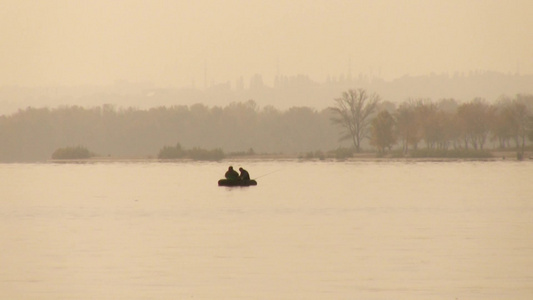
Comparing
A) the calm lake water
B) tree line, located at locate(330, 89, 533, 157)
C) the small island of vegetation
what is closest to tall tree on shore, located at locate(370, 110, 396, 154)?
tree line, located at locate(330, 89, 533, 157)

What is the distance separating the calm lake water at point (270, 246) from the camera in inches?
902

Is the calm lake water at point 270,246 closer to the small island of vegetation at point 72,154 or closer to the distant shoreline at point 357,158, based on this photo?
the distant shoreline at point 357,158

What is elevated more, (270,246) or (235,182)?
(235,182)

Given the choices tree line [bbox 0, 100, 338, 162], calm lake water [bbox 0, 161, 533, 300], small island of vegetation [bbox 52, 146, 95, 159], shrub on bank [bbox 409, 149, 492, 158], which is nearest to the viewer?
calm lake water [bbox 0, 161, 533, 300]

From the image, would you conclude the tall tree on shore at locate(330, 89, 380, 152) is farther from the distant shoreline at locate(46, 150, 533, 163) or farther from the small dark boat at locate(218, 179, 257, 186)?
the small dark boat at locate(218, 179, 257, 186)

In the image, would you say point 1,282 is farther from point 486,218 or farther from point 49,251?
point 486,218

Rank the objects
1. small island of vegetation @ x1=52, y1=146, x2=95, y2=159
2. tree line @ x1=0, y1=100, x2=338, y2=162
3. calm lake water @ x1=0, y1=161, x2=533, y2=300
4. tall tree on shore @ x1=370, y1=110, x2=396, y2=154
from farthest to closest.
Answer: tree line @ x1=0, y1=100, x2=338, y2=162, small island of vegetation @ x1=52, y1=146, x2=95, y2=159, tall tree on shore @ x1=370, y1=110, x2=396, y2=154, calm lake water @ x1=0, y1=161, x2=533, y2=300

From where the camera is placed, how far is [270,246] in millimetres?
31359

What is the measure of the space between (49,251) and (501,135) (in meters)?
113

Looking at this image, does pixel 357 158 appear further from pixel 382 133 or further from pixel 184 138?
pixel 184 138

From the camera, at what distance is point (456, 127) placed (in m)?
141

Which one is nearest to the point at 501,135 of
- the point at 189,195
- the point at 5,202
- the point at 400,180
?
the point at 400,180

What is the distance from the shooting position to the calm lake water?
22922 mm

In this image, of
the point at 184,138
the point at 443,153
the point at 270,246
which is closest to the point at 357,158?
the point at 443,153
